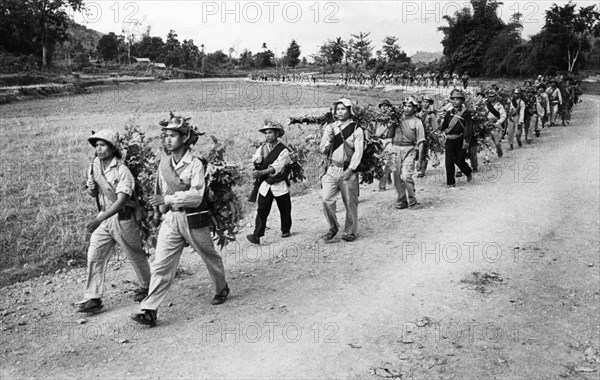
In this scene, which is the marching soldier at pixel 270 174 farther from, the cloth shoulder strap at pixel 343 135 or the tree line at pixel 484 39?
the tree line at pixel 484 39

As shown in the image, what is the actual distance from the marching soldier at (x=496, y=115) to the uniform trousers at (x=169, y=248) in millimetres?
9966

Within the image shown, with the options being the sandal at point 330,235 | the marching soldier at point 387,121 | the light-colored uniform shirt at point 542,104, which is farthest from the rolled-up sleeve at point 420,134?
the light-colored uniform shirt at point 542,104

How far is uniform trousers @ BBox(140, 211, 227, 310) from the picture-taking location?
5.66m

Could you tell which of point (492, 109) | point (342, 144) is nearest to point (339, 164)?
point (342, 144)

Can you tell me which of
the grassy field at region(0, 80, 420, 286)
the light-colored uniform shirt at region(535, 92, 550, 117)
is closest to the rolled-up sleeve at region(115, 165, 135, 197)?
the grassy field at region(0, 80, 420, 286)

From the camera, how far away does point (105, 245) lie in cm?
611

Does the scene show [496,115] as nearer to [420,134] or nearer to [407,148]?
[420,134]

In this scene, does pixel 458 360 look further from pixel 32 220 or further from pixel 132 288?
pixel 32 220

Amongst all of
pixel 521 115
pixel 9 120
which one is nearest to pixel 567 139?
pixel 521 115

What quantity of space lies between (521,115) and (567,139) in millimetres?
2575

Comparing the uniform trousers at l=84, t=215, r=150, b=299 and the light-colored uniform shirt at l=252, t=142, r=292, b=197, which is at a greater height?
the light-colored uniform shirt at l=252, t=142, r=292, b=197

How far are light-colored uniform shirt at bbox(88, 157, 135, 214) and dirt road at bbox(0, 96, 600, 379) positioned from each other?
1.27 m

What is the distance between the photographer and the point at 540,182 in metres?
12.2

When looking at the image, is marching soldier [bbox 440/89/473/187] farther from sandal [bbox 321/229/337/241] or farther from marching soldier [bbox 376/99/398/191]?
sandal [bbox 321/229/337/241]
